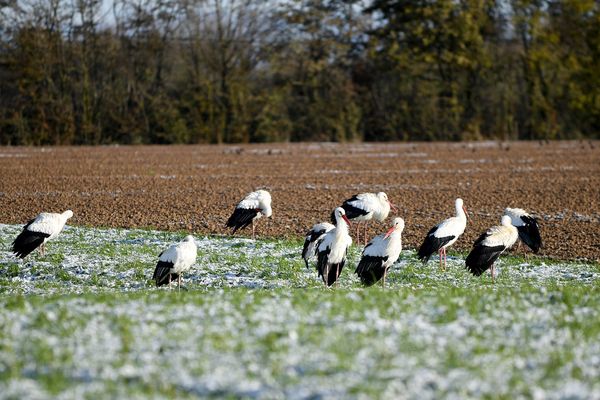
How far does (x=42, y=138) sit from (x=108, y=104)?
589 cm

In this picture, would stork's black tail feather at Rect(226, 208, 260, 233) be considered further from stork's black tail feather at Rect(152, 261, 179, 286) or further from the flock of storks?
stork's black tail feather at Rect(152, 261, 179, 286)

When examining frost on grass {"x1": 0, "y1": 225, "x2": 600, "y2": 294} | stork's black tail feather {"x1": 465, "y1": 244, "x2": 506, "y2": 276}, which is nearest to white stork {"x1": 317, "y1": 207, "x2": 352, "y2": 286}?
frost on grass {"x1": 0, "y1": 225, "x2": 600, "y2": 294}

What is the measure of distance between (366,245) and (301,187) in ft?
45.3

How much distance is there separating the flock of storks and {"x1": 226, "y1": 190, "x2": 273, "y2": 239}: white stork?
1951 mm

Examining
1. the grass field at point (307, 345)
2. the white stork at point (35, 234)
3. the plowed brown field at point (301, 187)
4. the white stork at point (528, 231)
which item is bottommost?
the plowed brown field at point (301, 187)

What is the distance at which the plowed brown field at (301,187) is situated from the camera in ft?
67.5

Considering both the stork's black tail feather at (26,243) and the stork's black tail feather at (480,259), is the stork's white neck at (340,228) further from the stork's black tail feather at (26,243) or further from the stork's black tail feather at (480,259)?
the stork's black tail feather at (26,243)

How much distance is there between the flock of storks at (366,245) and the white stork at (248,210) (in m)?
1.95

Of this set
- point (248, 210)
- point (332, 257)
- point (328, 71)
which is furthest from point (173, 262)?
point (328, 71)

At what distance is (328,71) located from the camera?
222 feet

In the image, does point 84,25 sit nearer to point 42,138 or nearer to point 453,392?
point 42,138

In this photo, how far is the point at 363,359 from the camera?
6.88 m

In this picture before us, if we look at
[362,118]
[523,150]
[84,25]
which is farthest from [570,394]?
[362,118]

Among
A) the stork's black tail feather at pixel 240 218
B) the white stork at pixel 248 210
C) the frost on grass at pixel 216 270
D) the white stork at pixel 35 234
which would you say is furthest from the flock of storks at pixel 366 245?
the stork's black tail feather at pixel 240 218
